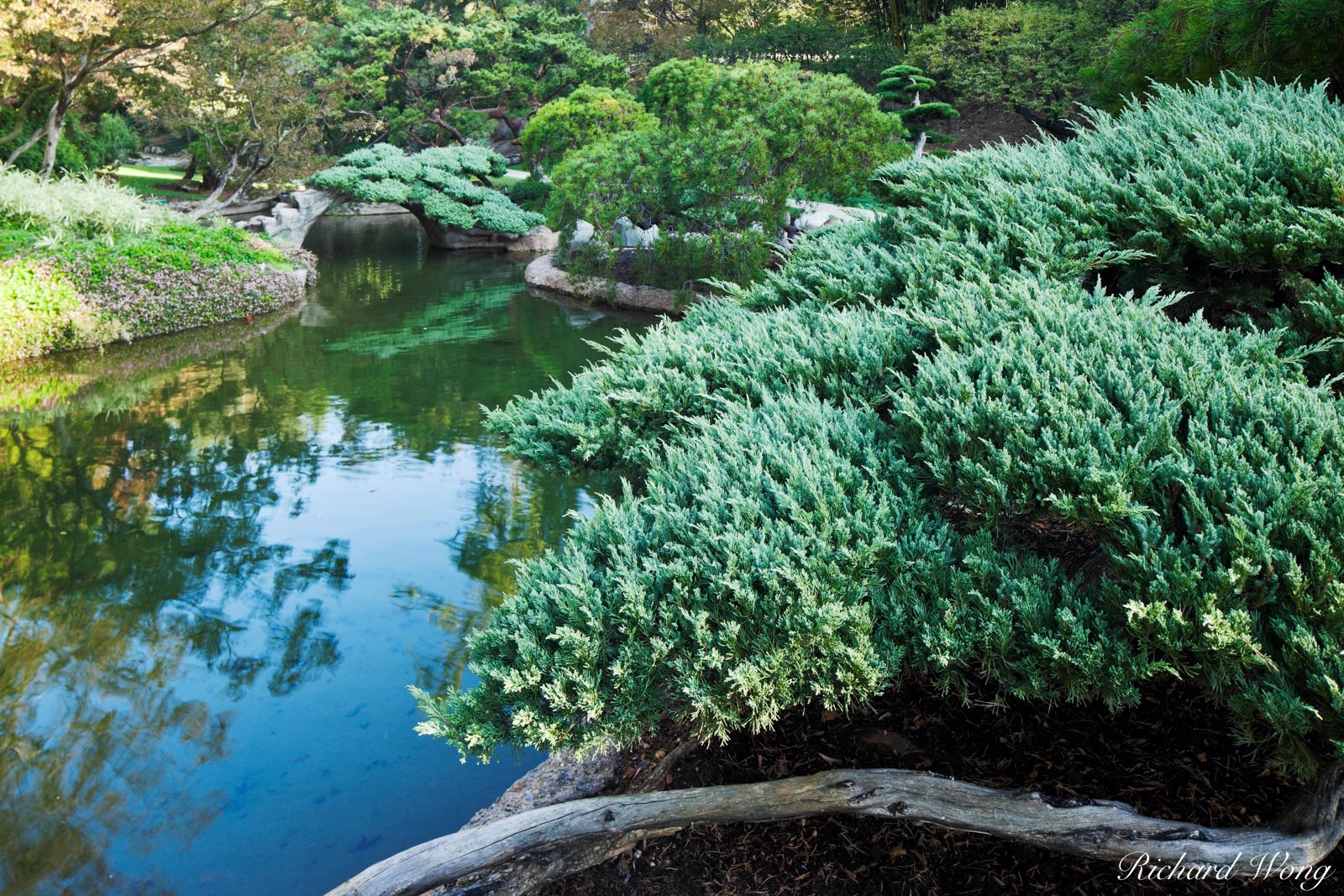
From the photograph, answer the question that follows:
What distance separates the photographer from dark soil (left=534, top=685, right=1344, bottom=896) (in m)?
2.46

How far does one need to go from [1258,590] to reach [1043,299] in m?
1.29

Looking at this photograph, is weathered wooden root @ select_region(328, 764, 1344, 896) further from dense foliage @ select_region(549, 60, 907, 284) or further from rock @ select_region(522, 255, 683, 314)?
rock @ select_region(522, 255, 683, 314)

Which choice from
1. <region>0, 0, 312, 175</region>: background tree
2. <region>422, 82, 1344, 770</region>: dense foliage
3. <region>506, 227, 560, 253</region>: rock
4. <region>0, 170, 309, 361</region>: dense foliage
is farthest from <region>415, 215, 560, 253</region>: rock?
<region>422, 82, 1344, 770</region>: dense foliage

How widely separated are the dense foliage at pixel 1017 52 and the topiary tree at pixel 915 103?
1.96 ft

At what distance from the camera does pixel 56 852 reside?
3.03 meters

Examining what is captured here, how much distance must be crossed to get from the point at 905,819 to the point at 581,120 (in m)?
15.1

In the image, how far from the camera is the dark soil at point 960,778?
246 cm

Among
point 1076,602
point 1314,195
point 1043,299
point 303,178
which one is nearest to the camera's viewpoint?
point 1076,602

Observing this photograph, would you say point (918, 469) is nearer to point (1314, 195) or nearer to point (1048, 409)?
point (1048, 409)

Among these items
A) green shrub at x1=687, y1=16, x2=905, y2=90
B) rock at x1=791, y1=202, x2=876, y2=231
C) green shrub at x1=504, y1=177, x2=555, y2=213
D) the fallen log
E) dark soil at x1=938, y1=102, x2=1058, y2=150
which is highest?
green shrub at x1=687, y1=16, x2=905, y2=90

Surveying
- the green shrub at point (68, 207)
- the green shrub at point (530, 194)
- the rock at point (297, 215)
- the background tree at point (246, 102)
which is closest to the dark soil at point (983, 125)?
the green shrub at point (530, 194)

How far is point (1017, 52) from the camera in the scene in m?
16.4

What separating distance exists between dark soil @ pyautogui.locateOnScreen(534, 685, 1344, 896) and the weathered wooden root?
14 cm

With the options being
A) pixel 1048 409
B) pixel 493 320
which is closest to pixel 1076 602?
pixel 1048 409
